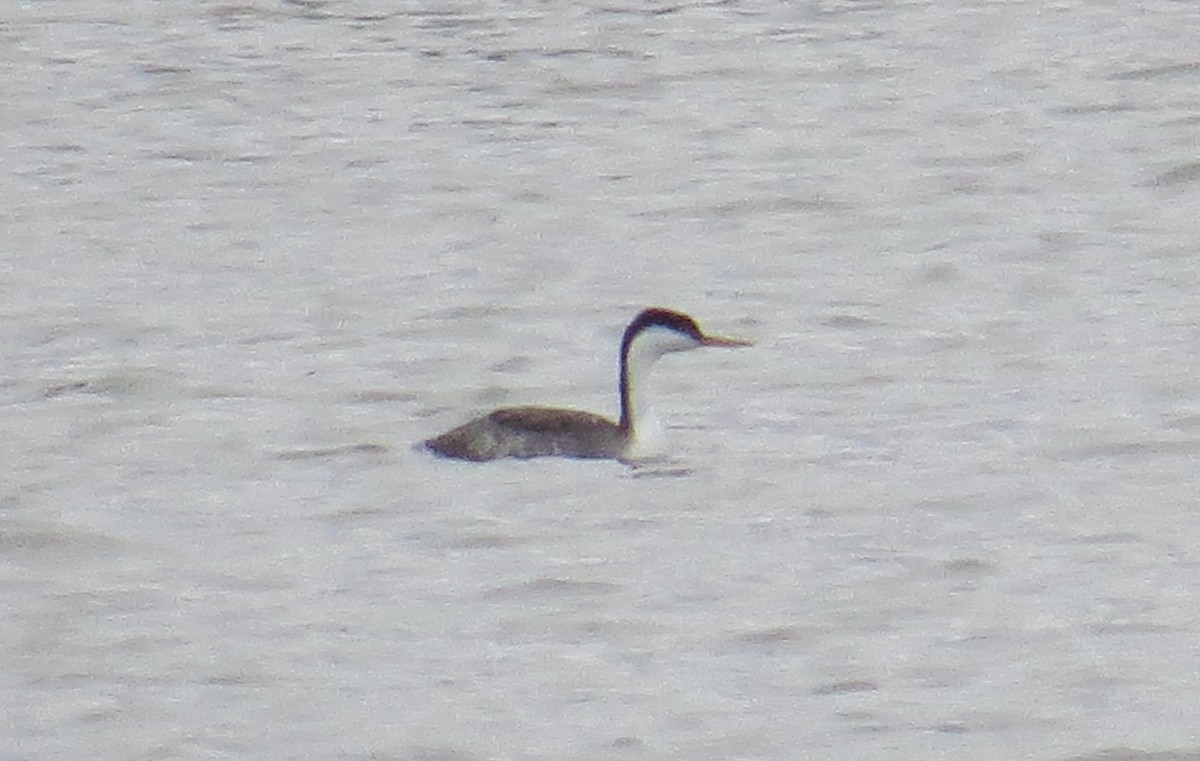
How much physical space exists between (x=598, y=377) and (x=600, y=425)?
1.58 meters

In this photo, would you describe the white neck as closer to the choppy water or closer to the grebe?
the grebe

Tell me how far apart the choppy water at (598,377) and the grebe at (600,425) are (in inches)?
4.9

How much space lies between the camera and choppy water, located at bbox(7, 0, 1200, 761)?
1053 cm

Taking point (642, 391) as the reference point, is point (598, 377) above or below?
below

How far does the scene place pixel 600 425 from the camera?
1320 cm

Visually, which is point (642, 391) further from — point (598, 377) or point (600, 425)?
point (598, 377)

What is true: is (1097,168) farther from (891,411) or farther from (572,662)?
(572,662)

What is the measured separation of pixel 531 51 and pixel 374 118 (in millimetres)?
1646

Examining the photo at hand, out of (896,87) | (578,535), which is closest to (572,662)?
(578,535)

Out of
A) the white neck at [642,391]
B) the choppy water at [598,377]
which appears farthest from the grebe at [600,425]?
the choppy water at [598,377]

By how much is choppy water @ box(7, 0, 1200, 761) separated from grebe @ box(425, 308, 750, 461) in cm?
12

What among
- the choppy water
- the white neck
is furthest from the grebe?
the choppy water

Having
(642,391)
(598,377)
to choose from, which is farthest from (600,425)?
(598,377)

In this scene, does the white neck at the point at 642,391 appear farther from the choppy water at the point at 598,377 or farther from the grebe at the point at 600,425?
the choppy water at the point at 598,377
